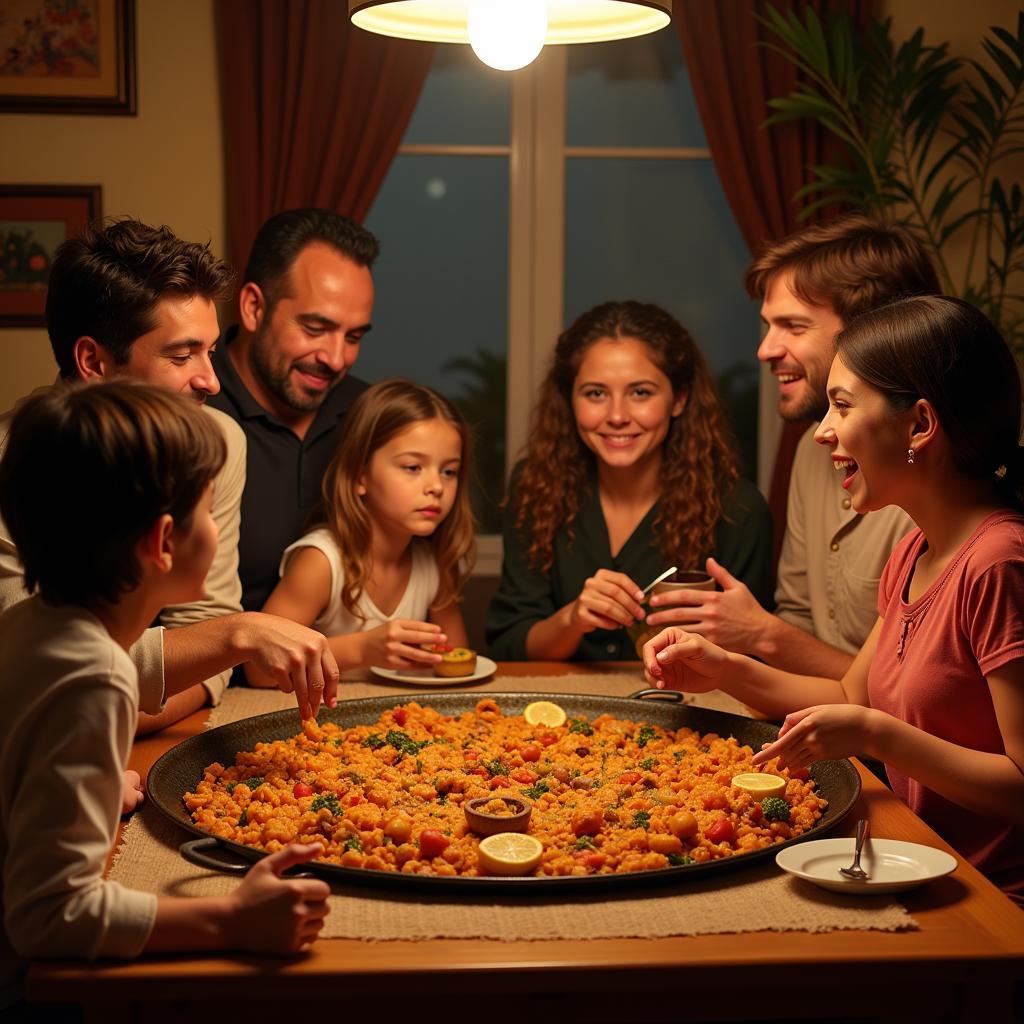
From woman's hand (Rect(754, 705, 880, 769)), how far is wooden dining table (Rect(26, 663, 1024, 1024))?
0.31m

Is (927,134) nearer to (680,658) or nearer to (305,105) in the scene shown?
(305,105)

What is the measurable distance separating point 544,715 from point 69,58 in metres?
3.10

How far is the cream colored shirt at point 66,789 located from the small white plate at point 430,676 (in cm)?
124

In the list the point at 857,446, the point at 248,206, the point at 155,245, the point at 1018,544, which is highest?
the point at 248,206

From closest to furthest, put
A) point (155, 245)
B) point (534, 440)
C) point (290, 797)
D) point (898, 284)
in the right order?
1. point (290, 797)
2. point (155, 245)
3. point (898, 284)
4. point (534, 440)

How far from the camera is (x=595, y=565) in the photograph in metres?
3.21

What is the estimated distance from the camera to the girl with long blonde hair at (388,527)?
294 centimetres

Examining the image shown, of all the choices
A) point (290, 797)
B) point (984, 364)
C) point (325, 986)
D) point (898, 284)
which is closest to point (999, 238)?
point (898, 284)

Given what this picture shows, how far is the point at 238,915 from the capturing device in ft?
4.37

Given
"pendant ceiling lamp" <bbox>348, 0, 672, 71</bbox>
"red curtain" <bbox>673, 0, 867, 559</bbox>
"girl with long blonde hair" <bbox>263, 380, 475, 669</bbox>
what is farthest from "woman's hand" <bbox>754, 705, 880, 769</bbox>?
"red curtain" <bbox>673, 0, 867, 559</bbox>

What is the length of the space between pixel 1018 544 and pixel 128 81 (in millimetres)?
3472

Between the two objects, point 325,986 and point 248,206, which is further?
point 248,206

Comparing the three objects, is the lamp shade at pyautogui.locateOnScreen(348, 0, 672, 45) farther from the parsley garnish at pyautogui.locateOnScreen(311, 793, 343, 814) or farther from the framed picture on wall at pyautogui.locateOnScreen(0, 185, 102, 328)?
the framed picture on wall at pyautogui.locateOnScreen(0, 185, 102, 328)

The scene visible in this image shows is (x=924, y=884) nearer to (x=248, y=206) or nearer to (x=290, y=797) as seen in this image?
(x=290, y=797)
